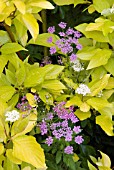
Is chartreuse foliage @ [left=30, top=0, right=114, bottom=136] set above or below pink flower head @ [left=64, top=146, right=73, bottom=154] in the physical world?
above

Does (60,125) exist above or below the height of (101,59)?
below

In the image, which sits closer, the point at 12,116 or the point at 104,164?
the point at 12,116

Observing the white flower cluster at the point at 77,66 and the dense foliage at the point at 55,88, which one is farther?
the white flower cluster at the point at 77,66

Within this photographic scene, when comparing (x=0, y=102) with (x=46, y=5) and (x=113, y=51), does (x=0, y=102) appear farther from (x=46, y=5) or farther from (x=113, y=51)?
→ (x=113, y=51)

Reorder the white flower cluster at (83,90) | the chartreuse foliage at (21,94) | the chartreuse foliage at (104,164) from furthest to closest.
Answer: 1. the chartreuse foliage at (104,164)
2. the white flower cluster at (83,90)
3. the chartreuse foliage at (21,94)

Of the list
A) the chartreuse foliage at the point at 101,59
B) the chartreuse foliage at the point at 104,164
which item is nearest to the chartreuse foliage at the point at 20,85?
the chartreuse foliage at the point at 101,59

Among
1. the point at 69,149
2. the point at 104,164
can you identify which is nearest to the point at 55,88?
the point at 69,149

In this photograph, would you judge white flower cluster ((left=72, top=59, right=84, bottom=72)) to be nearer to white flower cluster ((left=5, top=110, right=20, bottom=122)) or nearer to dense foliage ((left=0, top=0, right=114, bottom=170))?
dense foliage ((left=0, top=0, right=114, bottom=170))

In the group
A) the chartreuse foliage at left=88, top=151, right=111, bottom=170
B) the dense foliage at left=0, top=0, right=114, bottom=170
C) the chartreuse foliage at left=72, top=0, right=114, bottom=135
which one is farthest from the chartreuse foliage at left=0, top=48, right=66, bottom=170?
the chartreuse foliage at left=88, top=151, right=111, bottom=170

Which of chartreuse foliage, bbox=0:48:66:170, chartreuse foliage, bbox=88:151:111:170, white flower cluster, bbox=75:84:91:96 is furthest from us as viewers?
chartreuse foliage, bbox=88:151:111:170

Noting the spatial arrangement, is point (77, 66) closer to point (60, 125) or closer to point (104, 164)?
point (60, 125)

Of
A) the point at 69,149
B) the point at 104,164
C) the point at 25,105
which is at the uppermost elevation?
the point at 25,105

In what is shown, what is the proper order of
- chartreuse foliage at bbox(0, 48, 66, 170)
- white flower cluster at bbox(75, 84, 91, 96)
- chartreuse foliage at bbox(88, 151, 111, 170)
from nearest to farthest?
chartreuse foliage at bbox(0, 48, 66, 170)
white flower cluster at bbox(75, 84, 91, 96)
chartreuse foliage at bbox(88, 151, 111, 170)

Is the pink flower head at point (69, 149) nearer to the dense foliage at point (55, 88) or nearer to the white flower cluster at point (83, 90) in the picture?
the dense foliage at point (55, 88)
